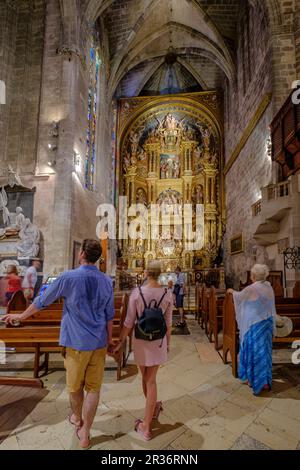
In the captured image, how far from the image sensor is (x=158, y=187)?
19.5 meters

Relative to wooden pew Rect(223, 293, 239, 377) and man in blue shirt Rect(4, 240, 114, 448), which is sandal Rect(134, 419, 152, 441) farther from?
wooden pew Rect(223, 293, 239, 377)

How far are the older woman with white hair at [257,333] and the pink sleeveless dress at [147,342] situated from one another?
4.32 ft

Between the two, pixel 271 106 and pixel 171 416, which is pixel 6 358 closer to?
pixel 171 416

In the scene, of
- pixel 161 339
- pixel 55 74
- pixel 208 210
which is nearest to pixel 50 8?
pixel 55 74

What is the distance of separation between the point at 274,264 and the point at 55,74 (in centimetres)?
1079

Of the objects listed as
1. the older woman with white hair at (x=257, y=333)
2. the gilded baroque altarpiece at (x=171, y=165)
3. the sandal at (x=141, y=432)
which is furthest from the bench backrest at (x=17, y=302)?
the gilded baroque altarpiece at (x=171, y=165)

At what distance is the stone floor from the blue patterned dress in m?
0.19

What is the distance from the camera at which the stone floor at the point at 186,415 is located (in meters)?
2.07

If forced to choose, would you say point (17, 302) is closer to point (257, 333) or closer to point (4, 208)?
point (257, 333)

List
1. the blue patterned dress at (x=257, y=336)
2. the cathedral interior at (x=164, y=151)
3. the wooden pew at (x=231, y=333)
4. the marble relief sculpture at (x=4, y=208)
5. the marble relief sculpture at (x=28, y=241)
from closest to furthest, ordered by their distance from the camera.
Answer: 1. the blue patterned dress at (x=257, y=336)
2. the wooden pew at (x=231, y=333)
3. the cathedral interior at (x=164, y=151)
4. the marble relief sculpture at (x=28, y=241)
5. the marble relief sculpture at (x=4, y=208)

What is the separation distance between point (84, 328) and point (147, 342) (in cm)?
53

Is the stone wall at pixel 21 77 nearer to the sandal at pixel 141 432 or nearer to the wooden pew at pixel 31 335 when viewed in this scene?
the wooden pew at pixel 31 335

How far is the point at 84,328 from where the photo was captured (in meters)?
1.95

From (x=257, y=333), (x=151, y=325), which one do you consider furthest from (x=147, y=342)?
(x=257, y=333)
